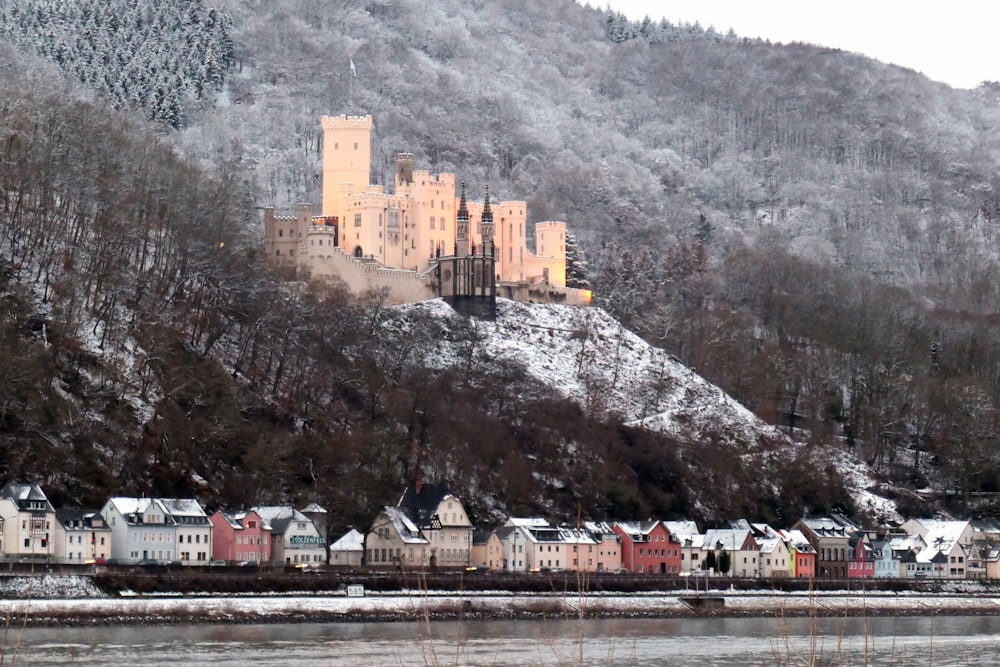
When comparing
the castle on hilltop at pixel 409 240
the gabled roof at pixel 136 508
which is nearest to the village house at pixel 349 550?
the gabled roof at pixel 136 508

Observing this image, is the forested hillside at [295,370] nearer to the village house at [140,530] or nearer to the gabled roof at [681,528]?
the gabled roof at [681,528]

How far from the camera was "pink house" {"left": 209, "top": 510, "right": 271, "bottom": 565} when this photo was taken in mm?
88500

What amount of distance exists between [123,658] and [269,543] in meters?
29.3

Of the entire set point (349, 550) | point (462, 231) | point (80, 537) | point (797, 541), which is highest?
point (462, 231)

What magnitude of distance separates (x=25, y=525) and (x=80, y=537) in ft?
8.24

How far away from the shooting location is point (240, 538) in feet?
293

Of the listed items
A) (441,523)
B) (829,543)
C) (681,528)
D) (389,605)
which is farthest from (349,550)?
(829,543)

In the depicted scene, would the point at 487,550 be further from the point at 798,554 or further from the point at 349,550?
the point at 798,554

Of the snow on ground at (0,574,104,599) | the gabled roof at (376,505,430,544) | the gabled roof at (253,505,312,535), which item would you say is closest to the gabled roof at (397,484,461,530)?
the gabled roof at (376,505,430,544)

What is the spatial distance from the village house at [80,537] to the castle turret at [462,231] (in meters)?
47.6

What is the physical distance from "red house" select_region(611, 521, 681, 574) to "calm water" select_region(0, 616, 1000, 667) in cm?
1794

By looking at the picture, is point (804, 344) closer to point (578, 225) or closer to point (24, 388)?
point (578, 225)

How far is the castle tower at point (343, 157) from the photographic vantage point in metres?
134

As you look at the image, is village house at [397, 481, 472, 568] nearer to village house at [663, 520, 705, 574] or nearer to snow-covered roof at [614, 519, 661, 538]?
snow-covered roof at [614, 519, 661, 538]
